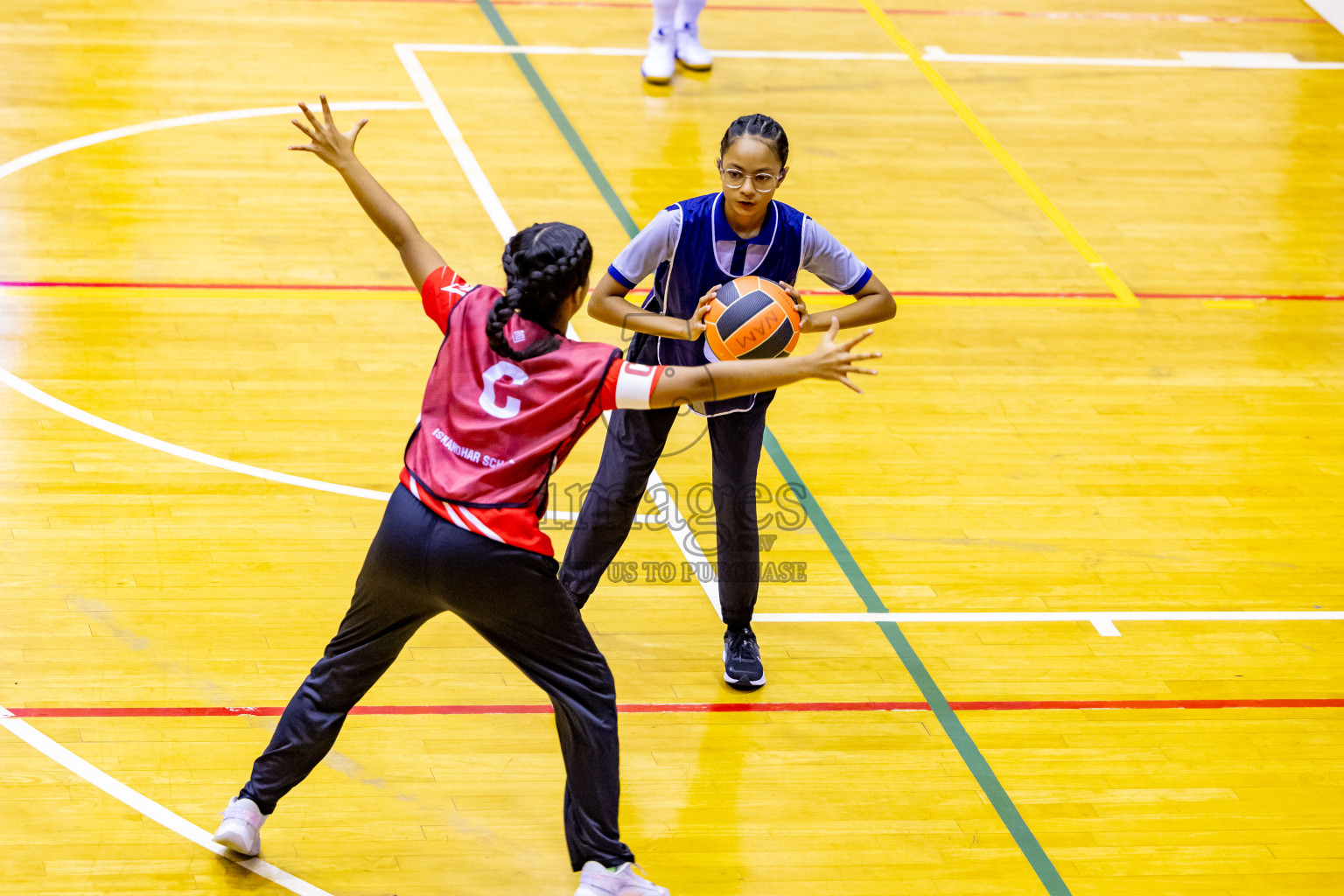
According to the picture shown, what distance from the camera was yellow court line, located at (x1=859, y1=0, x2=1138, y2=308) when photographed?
793 cm

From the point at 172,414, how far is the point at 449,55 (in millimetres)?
4263

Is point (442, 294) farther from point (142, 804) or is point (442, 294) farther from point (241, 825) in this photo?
point (142, 804)

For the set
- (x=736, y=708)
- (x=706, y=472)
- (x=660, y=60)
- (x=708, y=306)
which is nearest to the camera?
(x=708, y=306)

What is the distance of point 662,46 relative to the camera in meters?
9.64

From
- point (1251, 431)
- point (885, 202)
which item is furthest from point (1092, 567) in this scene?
point (885, 202)

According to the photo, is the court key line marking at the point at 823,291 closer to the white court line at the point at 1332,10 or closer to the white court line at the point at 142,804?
the white court line at the point at 142,804

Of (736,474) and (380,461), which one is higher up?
(736,474)

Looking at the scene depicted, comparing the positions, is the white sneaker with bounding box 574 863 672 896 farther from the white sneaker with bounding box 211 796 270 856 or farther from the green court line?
the green court line

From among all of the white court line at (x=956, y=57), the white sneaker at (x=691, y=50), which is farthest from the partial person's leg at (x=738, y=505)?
the white court line at (x=956, y=57)

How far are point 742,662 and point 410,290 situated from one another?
3.01 meters

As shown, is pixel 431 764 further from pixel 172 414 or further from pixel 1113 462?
pixel 1113 462

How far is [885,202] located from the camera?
847 centimetres

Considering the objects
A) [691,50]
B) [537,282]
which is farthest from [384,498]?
[691,50]

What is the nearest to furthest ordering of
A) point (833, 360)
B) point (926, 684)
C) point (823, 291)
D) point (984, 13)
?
point (833, 360) < point (926, 684) < point (823, 291) < point (984, 13)
